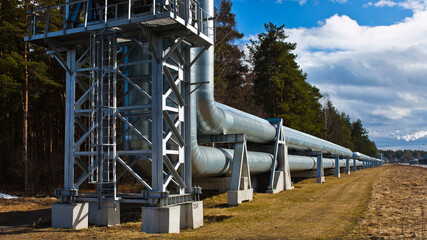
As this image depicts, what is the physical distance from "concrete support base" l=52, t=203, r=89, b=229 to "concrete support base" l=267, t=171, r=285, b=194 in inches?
605

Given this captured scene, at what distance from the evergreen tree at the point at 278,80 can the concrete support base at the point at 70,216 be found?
48.8m

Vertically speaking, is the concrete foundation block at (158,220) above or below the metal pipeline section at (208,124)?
below

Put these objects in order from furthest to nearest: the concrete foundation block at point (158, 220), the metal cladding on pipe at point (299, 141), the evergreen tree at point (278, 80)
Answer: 1. the evergreen tree at point (278, 80)
2. the metal cladding on pipe at point (299, 141)
3. the concrete foundation block at point (158, 220)

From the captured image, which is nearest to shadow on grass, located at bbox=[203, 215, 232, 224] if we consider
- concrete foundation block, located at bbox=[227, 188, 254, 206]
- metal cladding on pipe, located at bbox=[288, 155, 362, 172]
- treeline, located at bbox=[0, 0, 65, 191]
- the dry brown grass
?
concrete foundation block, located at bbox=[227, 188, 254, 206]

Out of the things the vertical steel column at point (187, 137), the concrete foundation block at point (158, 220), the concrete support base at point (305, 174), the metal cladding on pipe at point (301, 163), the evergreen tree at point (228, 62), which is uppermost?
the evergreen tree at point (228, 62)

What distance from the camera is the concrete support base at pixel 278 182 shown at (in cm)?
2644

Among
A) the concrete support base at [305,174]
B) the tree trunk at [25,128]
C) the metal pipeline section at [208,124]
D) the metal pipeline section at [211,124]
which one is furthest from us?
the concrete support base at [305,174]

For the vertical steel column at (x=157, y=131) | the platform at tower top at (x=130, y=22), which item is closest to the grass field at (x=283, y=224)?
the vertical steel column at (x=157, y=131)

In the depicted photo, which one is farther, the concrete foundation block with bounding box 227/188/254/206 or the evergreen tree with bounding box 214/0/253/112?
the evergreen tree with bounding box 214/0/253/112

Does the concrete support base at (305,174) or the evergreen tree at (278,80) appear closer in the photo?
the concrete support base at (305,174)

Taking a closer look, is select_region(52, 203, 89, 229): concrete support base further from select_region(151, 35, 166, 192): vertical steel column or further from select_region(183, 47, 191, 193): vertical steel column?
select_region(183, 47, 191, 193): vertical steel column

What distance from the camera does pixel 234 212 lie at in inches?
666

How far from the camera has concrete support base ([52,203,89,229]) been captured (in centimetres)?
1252

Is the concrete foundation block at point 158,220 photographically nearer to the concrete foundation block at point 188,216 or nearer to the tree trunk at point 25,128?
the concrete foundation block at point 188,216
